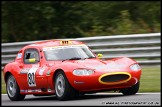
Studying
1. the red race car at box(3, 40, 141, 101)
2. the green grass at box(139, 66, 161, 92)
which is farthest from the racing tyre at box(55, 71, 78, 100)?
the green grass at box(139, 66, 161, 92)

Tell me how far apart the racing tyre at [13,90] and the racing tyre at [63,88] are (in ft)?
5.41

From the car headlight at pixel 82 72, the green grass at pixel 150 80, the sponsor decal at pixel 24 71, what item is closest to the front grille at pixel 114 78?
the car headlight at pixel 82 72

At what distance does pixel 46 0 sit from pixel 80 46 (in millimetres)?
10068

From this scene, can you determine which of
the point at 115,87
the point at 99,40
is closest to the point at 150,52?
the point at 99,40

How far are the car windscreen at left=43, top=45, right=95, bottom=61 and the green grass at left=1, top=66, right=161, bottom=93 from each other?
4.75ft

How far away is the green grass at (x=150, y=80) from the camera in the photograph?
1239 cm

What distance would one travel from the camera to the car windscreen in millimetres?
11853

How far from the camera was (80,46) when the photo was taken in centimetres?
1230

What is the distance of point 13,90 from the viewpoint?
12.7m

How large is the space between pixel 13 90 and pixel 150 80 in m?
3.34

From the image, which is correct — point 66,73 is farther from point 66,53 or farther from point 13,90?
point 13,90

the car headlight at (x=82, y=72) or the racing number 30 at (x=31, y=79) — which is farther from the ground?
the car headlight at (x=82, y=72)

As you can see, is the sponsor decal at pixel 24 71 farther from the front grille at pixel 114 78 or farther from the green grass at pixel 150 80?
the green grass at pixel 150 80

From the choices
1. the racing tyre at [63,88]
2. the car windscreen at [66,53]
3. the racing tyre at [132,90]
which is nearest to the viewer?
the racing tyre at [63,88]
